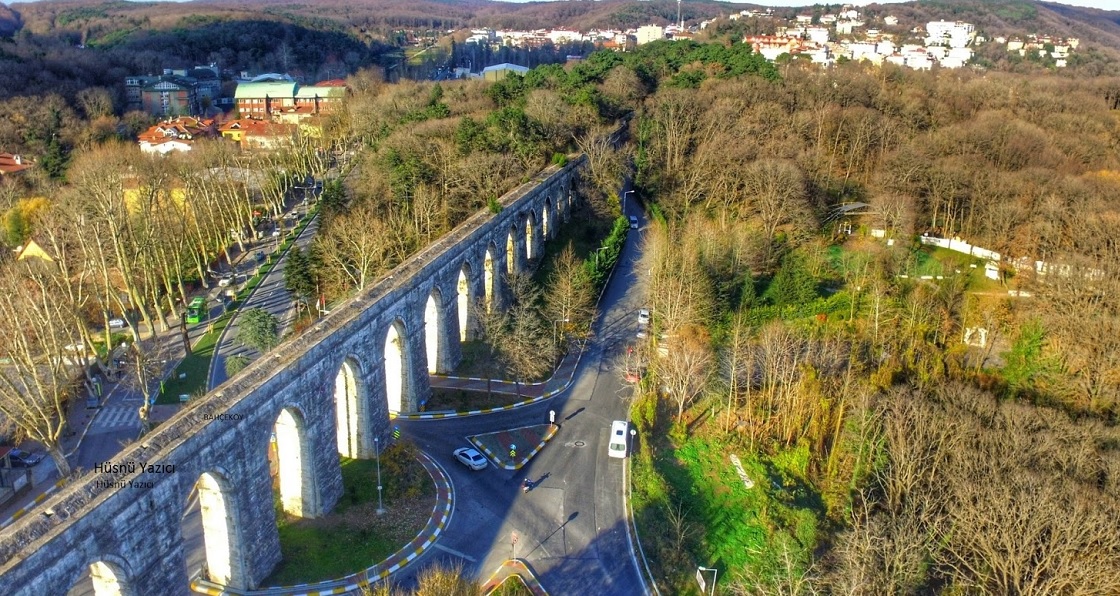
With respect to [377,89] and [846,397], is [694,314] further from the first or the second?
[377,89]

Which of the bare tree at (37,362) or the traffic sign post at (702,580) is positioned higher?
the bare tree at (37,362)

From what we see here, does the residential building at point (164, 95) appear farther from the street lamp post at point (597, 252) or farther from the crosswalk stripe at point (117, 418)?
the crosswalk stripe at point (117, 418)

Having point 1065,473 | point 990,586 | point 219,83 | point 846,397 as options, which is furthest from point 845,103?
point 219,83

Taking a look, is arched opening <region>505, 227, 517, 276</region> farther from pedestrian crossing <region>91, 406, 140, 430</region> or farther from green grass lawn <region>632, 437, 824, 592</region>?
pedestrian crossing <region>91, 406, 140, 430</region>

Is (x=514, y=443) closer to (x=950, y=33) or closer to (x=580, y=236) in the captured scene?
(x=580, y=236)

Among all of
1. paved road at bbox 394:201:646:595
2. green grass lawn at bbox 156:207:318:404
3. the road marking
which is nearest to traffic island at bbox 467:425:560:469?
paved road at bbox 394:201:646:595

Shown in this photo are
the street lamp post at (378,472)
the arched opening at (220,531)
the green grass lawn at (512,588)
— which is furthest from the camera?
the street lamp post at (378,472)

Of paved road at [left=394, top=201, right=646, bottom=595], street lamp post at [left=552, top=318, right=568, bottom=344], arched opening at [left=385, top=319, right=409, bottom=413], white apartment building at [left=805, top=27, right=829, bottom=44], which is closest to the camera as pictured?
paved road at [left=394, top=201, right=646, bottom=595]

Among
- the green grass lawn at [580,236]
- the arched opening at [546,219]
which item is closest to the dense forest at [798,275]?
the green grass lawn at [580,236]
